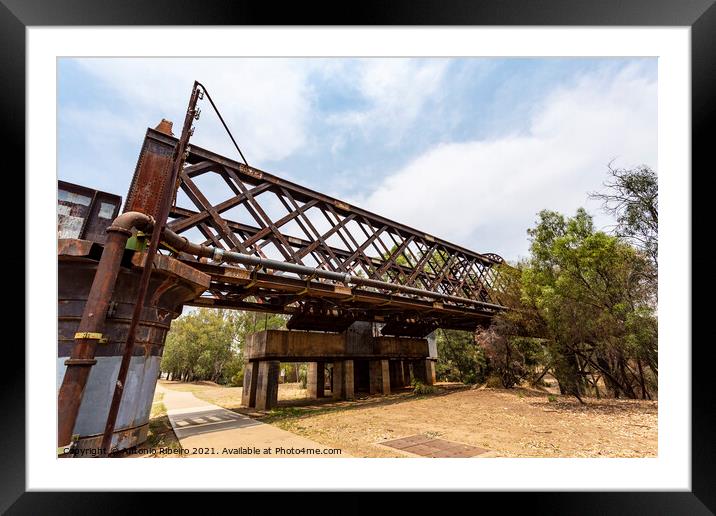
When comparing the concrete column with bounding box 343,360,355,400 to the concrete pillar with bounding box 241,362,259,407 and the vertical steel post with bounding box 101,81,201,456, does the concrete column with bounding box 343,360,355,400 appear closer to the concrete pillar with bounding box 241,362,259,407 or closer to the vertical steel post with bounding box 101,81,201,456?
the concrete pillar with bounding box 241,362,259,407

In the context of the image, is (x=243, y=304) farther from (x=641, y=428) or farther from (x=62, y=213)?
(x=641, y=428)

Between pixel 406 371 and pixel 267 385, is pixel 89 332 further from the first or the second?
pixel 406 371

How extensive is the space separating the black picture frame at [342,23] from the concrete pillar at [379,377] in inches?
600

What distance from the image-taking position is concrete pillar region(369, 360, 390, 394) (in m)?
18.5

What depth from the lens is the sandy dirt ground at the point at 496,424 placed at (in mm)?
7504

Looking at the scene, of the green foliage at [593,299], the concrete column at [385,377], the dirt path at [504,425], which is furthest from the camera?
the concrete column at [385,377]

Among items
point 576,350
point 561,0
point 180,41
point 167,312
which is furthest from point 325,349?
point 561,0

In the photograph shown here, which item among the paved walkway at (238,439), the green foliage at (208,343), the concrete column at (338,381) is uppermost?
the paved walkway at (238,439)


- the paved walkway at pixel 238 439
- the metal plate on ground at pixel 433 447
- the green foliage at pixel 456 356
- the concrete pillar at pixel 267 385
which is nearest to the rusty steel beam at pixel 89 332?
the paved walkway at pixel 238 439

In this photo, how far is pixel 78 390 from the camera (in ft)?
14.9

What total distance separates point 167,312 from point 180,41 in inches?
209

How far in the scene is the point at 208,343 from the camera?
44719 millimetres

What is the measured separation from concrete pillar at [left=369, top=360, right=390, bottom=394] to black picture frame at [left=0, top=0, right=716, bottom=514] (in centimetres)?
1524

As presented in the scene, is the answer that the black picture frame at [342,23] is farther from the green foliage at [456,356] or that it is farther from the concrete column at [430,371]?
the green foliage at [456,356]
